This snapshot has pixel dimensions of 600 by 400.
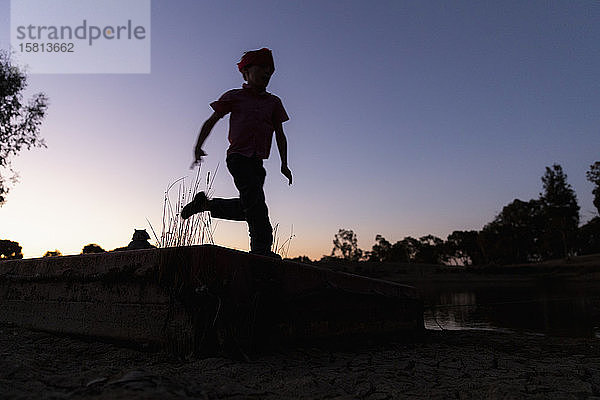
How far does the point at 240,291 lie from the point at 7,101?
2333 centimetres

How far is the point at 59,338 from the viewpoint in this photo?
8.64 ft

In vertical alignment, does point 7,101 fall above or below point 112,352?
above

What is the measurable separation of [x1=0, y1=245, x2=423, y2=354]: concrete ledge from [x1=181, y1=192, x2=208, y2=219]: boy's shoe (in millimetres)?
794

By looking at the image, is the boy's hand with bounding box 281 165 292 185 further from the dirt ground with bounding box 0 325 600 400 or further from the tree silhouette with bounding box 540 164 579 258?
the tree silhouette with bounding box 540 164 579 258

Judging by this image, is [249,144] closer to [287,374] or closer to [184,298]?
[184,298]

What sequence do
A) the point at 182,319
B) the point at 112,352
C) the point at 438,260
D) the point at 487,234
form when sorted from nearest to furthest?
the point at 182,319 < the point at 112,352 < the point at 487,234 < the point at 438,260

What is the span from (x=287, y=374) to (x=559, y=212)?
2736 inches

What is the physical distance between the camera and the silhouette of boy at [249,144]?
3254 mm

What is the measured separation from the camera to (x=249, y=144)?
3369 millimetres

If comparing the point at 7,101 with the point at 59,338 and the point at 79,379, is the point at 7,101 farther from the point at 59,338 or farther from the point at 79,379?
the point at 79,379

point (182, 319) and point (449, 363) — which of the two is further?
point (449, 363)

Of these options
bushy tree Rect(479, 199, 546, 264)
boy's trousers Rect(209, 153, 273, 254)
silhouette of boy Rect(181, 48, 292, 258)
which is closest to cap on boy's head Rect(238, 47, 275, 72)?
silhouette of boy Rect(181, 48, 292, 258)

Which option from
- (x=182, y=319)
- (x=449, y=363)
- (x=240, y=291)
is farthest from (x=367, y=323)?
(x=182, y=319)

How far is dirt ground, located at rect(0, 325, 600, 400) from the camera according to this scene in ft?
4.54
